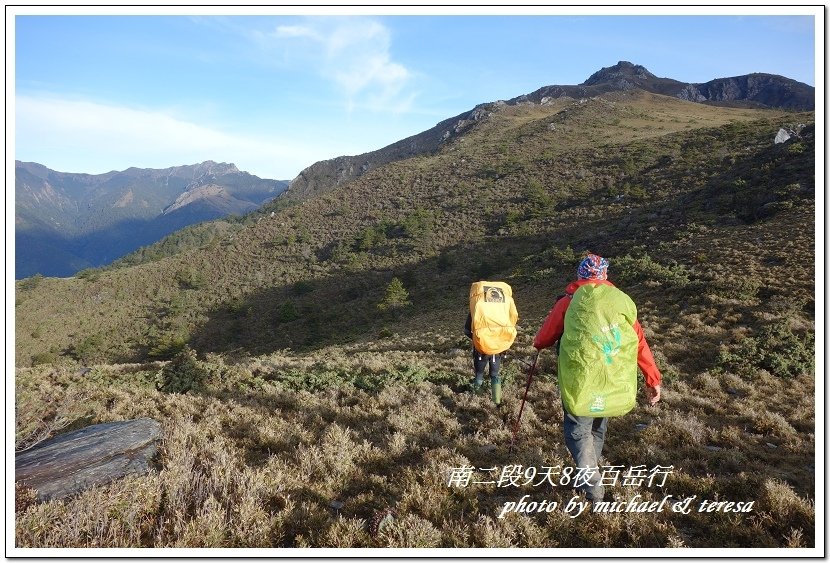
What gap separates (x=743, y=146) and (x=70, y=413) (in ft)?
185

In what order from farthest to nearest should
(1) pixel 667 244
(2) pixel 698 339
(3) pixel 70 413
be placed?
(1) pixel 667 244, (2) pixel 698 339, (3) pixel 70 413

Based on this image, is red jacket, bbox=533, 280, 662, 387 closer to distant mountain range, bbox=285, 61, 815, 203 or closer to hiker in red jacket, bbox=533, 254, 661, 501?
hiker in red jacket, bbox=533, 254, 661, 501

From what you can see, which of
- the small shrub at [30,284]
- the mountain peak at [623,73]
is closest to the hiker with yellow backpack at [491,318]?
the small shrub at [30,284]

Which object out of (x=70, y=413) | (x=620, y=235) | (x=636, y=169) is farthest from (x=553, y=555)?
(x=636, y=169)

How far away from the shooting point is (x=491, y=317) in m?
6.22

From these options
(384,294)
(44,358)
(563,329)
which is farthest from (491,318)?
(44,358)

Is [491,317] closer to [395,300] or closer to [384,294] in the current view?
[395,300]

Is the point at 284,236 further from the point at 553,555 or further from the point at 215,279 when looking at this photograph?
the point at 553,555

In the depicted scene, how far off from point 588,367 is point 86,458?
5.40 metres

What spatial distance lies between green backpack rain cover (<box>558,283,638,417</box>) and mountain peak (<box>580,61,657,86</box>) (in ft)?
477

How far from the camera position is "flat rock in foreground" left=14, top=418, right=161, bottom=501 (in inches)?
158

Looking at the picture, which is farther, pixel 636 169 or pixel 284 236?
pixel 284 236

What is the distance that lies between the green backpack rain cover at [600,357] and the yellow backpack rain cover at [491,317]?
2539 millimetres

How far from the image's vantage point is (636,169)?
149 feet
